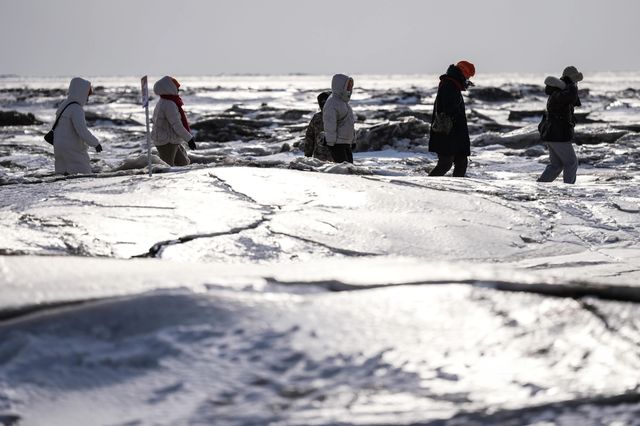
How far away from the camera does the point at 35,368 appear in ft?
8.22

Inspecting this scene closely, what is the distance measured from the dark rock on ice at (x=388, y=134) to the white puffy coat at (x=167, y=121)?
6901 millimetres

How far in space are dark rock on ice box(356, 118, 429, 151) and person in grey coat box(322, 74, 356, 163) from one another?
606 cm

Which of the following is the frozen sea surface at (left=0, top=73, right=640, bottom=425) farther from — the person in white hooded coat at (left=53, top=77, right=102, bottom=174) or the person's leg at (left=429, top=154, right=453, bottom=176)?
the person's leg at (left=429, top=154, right=453, bottom=176)

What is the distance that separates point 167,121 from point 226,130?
1213cm

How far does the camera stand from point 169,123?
925 cm

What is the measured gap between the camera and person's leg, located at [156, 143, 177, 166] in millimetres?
9336

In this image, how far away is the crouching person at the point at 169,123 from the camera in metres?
9.17

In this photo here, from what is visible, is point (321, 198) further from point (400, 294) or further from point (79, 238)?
point (400, 294)

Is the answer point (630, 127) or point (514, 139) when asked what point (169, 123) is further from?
point (630, 127)

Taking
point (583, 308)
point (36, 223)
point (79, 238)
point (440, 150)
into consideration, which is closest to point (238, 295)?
point (583, 308)

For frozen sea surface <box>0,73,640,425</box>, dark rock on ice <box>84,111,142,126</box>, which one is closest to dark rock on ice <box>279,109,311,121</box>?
dark rock on ice <box>84,111,142,126</box>

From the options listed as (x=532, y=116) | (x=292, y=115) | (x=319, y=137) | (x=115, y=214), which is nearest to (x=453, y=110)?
(x=319, y=137)

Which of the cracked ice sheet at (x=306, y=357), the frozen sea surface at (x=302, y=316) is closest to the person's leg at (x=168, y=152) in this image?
the frozen sea surface at (x=302, y=316)

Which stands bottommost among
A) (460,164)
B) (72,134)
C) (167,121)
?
(460,164)
